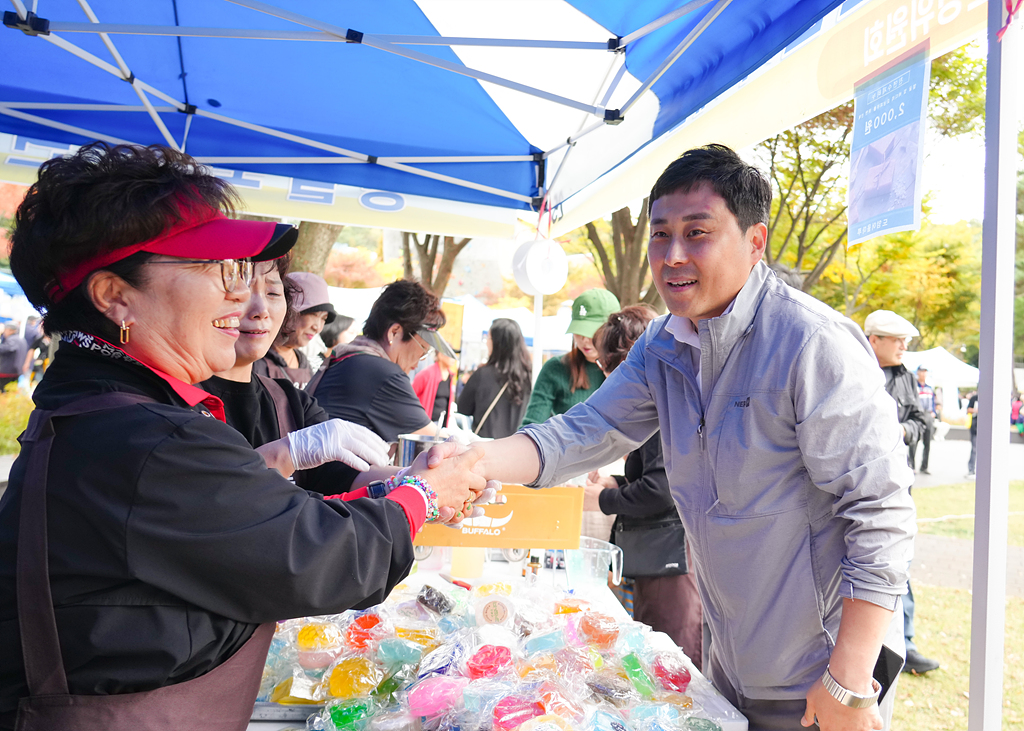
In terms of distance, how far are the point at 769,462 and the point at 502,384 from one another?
4.68 m

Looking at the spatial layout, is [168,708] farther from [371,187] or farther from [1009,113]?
[371,187]

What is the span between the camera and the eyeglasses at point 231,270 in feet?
4.67

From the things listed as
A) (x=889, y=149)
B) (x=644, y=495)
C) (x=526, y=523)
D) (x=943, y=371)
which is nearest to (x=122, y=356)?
(x=526, y=523)

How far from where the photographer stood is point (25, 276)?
1406 millimetres

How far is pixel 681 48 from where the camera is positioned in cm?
281

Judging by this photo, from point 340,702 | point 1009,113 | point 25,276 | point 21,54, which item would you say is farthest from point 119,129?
point 1009,113

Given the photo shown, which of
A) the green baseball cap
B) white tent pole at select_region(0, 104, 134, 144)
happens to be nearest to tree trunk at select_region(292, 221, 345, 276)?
white tent pole at select_region(0, 104, 134, 144)

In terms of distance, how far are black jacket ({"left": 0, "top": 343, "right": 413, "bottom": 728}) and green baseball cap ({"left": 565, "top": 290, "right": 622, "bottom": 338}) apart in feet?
11.3

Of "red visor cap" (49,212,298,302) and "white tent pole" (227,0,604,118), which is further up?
"white tent pole" (227,0,604,118)

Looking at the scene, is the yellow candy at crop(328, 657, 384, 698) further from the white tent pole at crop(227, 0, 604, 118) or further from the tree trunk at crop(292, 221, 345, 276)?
the tree trunk at crop(292, 221, 345, 276)

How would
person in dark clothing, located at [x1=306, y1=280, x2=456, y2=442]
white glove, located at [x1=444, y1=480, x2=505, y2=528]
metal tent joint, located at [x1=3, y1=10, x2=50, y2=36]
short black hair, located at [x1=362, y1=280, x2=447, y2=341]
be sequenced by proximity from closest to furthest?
white glove, located at [x1=444, y1=480, x2=505, y2=528], metal tent joint, located at [x1=3, y1=10, x2=50, y2=36], person in dark clothing, located at [x1=306, y1=280, x2=456, y2=442], short black hair, located at [x1=362, y1=280, x2=447, y2=341]

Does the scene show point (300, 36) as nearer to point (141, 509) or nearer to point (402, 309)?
point (402, 309)

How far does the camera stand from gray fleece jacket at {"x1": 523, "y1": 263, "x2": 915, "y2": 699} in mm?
1531

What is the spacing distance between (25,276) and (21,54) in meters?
3.72
